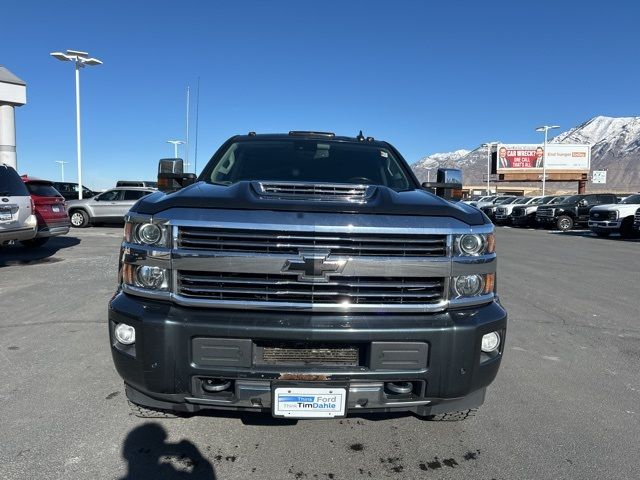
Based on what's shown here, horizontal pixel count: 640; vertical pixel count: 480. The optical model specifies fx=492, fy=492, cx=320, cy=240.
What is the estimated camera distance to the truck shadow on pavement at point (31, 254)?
9688 mm

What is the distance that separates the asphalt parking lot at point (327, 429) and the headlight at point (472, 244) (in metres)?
1.19

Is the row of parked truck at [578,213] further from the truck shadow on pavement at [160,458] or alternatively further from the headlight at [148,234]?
the headlight at [148,234]

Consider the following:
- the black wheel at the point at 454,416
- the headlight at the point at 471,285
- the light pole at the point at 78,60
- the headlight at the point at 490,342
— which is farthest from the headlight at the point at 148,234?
the light pole at the point at 78,60

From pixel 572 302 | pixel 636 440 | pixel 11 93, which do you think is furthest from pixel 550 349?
pixel 11 93

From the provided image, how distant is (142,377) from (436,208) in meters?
1.80

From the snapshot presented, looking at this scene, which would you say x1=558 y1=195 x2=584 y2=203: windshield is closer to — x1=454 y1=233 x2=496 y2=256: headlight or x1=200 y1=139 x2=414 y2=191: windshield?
x1=200 y1=139 x2=414 y2=191: windshield

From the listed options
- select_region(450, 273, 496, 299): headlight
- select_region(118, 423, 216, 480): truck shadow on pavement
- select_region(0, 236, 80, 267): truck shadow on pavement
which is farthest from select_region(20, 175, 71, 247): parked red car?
select_region(450, 273, 496, 299): headlight

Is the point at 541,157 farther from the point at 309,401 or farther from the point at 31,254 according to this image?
the point at 309,401

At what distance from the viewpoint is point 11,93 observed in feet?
70.2

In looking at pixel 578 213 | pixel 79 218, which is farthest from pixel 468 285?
pixel 578 213

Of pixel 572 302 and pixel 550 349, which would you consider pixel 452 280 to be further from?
pixel 572 302

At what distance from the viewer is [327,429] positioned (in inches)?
122

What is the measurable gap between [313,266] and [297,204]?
1.16ft

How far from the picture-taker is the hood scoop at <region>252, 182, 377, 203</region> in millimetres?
2769
